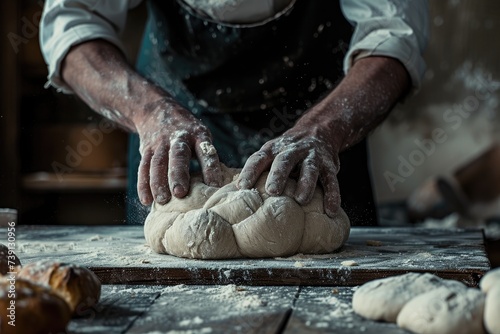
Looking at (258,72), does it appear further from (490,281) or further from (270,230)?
(490,281)

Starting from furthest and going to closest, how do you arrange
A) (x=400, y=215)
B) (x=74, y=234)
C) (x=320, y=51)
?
(x=400, y=215), (x=320, y=51), (x=74, y=234)

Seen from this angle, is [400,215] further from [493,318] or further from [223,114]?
[493,318]

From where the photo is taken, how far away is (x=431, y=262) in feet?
5.13

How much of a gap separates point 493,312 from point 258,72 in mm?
1463

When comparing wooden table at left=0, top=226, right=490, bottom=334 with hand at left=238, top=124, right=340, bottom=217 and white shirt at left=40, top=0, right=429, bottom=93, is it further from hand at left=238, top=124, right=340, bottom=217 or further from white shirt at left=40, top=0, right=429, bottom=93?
white shirt at left=40, top=0, right=429, bottom=93

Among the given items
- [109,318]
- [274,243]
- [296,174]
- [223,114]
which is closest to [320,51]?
[223,114]

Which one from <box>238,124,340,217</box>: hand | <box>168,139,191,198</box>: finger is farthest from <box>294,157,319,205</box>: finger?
<box>168,139,191,198</box>: finger

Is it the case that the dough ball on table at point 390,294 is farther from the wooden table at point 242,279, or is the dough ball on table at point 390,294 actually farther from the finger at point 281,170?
the finger at point 281,170

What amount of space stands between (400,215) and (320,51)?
75.3 inches

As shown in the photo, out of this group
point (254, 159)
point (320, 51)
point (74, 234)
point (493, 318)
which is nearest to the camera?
point (493, 318)

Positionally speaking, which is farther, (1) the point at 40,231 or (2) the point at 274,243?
(1) the point at 40,231

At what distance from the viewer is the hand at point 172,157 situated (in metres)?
1.69

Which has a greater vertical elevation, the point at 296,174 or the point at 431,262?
the point at 296,174

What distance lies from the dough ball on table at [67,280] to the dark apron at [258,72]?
42.7 inches
